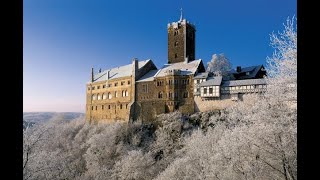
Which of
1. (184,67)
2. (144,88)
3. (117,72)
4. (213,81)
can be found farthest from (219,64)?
(117,72)

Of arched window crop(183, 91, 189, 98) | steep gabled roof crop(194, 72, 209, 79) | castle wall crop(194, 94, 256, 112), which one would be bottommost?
castle wall crop(194, 94, 256, 112)

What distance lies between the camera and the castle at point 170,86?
48188 millimetres

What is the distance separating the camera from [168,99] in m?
53.2

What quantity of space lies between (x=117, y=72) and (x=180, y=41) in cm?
1528

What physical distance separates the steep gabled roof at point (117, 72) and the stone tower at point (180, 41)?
5.86 meters

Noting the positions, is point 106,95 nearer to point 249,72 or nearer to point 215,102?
point 215,102

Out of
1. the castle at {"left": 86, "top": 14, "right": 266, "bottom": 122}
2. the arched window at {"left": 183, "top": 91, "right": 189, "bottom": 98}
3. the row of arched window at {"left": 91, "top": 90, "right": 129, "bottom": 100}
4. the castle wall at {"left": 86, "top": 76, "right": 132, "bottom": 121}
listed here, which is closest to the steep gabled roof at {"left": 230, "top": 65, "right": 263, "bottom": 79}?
the castle at {"left": 86, "top": 14, "right": 266, "bottom": 122}

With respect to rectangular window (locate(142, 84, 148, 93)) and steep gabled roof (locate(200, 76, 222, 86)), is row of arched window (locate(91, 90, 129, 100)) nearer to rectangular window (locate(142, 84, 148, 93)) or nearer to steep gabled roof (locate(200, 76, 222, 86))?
rectangular window (locate(142, 84, 148, 93))

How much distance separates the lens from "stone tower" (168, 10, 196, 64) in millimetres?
62219

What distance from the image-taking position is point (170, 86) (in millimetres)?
53406

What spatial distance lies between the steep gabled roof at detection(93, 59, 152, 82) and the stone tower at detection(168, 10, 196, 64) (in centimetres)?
586

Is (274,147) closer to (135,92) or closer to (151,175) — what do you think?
(151,175)
